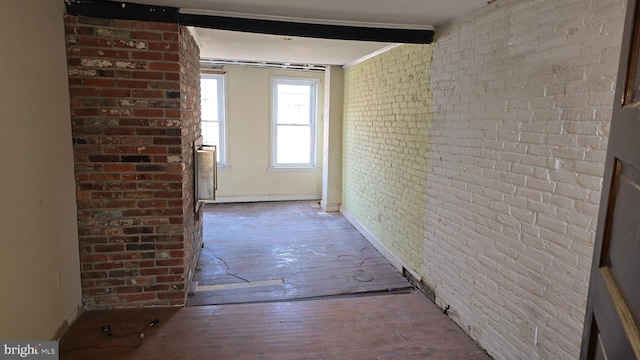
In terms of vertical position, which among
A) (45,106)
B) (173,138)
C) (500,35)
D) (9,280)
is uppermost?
(500,35)

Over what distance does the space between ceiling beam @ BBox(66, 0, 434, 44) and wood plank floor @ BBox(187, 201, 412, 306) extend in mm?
2376

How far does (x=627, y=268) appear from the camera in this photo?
86 centimetres

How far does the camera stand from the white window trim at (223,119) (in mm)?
6897

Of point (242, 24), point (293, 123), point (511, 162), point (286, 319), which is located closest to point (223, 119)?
point (293, 123)

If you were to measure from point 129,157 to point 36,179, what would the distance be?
29.0 inches

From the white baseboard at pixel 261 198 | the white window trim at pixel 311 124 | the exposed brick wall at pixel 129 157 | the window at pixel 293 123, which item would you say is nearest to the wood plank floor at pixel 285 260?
the exposed brick wall at pixel 129 157

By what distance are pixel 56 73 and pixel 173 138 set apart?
2.88 feet

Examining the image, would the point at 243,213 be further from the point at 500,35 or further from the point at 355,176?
the point at 500,35

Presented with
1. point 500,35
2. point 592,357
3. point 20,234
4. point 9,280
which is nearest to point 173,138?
point 20,234

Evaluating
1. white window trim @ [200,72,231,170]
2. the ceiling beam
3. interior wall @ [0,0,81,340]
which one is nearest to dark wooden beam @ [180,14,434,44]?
the ceiling beam

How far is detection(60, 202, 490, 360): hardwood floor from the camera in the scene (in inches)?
104

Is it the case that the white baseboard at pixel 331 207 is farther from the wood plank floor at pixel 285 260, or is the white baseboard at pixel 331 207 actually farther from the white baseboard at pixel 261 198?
the white baseboard at pixel 261 198

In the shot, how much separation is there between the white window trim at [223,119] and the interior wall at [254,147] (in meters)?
0.05

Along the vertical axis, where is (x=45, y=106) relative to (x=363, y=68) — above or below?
below
